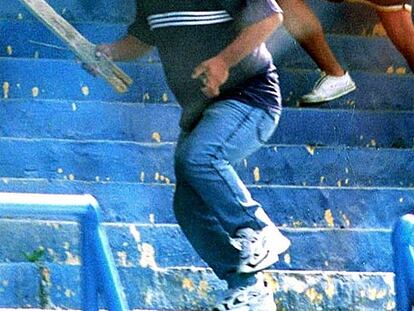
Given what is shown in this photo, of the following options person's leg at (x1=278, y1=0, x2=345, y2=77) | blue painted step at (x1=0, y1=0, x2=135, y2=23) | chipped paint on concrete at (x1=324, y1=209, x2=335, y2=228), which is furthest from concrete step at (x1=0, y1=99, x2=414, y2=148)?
blue painted step at (x1=0, y1=0, x2=135, y2=23)

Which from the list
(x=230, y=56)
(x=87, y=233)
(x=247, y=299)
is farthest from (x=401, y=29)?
(x=87, y=233)

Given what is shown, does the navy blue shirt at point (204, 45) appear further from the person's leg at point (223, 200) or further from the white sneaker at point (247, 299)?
the white sneaker at point (247, 299)

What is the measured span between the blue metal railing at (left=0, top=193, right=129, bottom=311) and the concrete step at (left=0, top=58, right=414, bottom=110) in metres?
2.49

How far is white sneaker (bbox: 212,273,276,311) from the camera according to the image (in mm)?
3990

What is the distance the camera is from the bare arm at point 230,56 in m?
4.06

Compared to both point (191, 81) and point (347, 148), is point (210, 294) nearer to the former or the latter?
point (191, 81)

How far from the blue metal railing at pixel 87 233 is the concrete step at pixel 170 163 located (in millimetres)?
2008

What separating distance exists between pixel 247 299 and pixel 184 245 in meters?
1.21

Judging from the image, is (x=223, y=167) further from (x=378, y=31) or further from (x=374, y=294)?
(x=378, y=31)

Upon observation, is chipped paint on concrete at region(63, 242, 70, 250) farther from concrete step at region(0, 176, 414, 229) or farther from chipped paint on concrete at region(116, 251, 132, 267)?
concrete step at region(0, 176, 414, 229)

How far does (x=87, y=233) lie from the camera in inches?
143

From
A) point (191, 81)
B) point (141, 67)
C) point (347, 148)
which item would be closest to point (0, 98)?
point (141, 67)

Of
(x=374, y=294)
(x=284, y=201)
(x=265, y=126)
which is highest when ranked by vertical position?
(x=265, y=126)

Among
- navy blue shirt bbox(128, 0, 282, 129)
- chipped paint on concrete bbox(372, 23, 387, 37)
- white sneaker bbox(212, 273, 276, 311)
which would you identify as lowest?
chipped paint on concrete bbox(372, 23, 387, 37)
